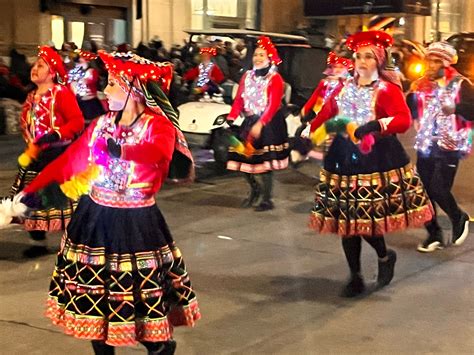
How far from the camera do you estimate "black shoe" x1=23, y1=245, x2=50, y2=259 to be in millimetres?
7441

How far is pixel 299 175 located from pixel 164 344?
817 centimetres

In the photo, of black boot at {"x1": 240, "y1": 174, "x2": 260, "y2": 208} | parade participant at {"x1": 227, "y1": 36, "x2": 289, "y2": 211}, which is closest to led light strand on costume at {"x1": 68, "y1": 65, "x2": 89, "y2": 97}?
parade participant at {"x1": 227, "y1": 36, "x2": 289, "y2": 211}

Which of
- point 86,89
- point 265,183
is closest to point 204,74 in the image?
point 86,89

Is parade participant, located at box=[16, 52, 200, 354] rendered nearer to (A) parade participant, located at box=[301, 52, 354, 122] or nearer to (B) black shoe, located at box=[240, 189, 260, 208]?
(A) parade participant, located at box=[301, 52, 354, 122]

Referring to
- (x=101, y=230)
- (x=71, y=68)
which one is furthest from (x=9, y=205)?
(x=71, y=68)

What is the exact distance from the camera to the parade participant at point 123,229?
4125 mm

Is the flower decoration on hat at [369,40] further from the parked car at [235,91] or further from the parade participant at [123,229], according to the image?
the parked car at [235,91]

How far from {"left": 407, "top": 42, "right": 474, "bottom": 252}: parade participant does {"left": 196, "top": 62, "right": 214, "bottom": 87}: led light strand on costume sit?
6.03m

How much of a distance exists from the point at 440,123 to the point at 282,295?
2282mm

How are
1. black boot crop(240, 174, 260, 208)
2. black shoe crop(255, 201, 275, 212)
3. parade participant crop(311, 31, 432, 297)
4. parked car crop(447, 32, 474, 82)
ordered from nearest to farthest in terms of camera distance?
parade participant crop(311, 31, 432, 297) → black shoe crop(255, 201, 275, 212) → black boot crop(240, 174, 260, 208) → parked car crop(447, 32, 474, 82)

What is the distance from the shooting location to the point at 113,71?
422cm

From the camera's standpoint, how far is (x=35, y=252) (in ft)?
24.5

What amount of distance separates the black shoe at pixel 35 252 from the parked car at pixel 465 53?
13635 mm

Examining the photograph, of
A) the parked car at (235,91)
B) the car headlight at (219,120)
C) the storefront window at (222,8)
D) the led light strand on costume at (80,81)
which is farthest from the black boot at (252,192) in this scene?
the storefront window at (222,8)
